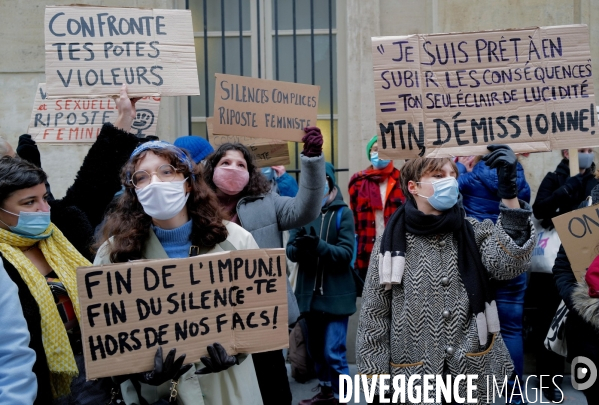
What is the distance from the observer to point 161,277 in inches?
107

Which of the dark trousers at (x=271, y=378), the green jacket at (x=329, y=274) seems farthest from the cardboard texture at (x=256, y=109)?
the dark trousers at (x=271, y=378)

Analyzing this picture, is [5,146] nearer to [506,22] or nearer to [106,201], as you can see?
[106,201]

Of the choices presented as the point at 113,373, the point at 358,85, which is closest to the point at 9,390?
the point at 113,373

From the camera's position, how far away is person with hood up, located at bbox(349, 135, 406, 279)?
6426 mm

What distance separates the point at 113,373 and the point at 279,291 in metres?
0.71

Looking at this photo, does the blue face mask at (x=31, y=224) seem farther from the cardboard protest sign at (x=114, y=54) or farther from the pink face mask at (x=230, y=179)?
the cardboard protest sign at (x=114, y=54)

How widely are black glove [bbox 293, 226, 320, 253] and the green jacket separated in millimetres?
228

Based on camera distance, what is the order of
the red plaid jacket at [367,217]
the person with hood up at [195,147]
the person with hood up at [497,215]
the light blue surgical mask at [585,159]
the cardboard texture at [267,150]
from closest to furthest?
the person with hood up at [195,147], the person with hood up at [497,215], the cardboard texture at [267,150], the light blue surgical mask at [585,159], the red plaid jacket at [367,217]

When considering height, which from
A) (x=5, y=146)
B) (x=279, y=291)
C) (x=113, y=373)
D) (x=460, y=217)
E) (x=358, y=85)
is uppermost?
(x=358, y=85)

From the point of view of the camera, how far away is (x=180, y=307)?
9.07 feet

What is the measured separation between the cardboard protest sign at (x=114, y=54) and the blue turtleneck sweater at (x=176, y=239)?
210 centimetres

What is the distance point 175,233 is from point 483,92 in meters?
2.31

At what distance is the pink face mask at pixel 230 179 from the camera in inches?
170

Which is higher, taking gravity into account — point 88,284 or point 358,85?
point 358,85
